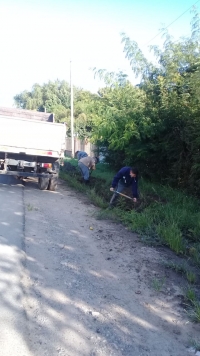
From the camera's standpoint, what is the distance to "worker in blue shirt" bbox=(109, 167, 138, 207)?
8262mm

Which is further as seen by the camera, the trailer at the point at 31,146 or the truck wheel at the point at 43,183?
the truck wheel at the point at 43,183

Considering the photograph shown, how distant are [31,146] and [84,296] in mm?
7145

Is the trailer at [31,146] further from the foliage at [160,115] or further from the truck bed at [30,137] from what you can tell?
the foliage at [160,115]

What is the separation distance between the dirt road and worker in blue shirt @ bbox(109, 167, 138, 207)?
1752 mm

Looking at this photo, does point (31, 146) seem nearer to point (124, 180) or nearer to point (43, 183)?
point (43, 183)

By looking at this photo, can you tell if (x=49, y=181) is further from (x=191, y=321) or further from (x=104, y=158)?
(x=191, y=321)

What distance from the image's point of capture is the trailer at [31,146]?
10.4 metres

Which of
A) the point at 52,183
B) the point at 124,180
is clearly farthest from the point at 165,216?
the point at 52,183

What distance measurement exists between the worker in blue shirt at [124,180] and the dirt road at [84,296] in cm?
175

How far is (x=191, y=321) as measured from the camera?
3.63 metres

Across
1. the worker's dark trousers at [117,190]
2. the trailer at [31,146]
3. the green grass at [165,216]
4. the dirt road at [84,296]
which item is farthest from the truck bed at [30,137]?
the dirt road at [84,296]

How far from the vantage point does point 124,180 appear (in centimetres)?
863

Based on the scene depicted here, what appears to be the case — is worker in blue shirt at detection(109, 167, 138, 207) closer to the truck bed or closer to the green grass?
the green grass

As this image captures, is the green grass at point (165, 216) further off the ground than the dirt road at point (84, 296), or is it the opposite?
the green grass at point (165, 216)
